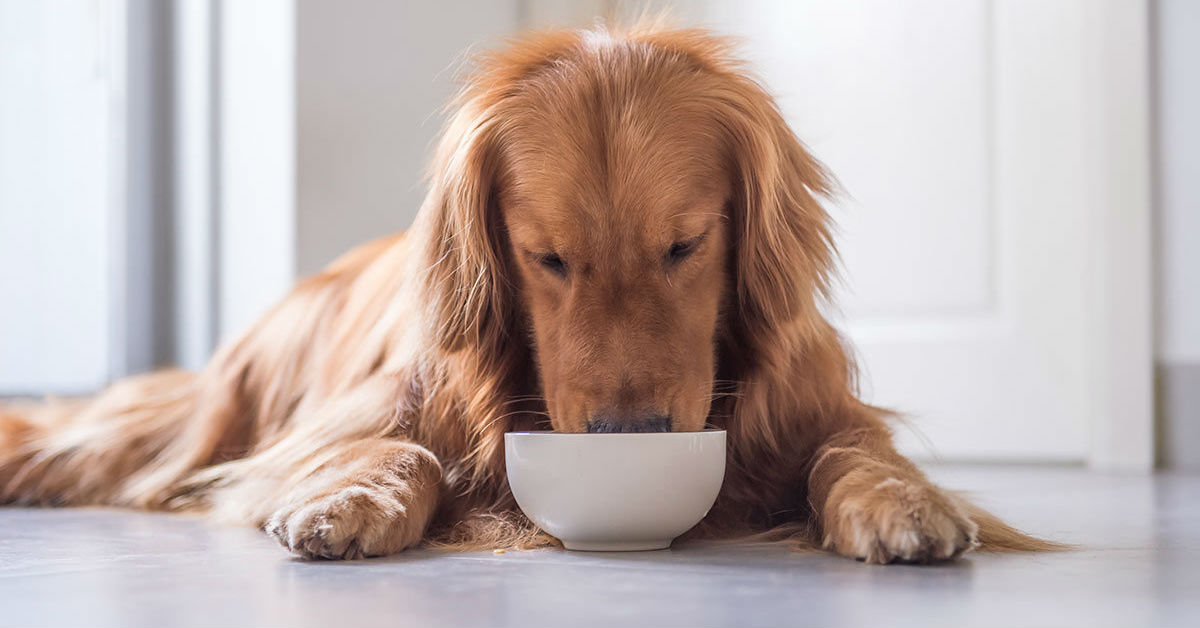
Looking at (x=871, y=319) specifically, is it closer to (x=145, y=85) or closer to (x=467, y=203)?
(x=467, y=203)

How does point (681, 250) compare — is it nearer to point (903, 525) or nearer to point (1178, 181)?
point (903, 525)

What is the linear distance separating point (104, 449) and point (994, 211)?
227 cm

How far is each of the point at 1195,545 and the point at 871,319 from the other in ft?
6.36

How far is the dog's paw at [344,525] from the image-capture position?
4.64 feet

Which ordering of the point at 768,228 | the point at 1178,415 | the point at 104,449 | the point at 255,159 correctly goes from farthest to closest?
the point at 255,159
the point at 1178,415
the point at 104,449
the point at 768,228

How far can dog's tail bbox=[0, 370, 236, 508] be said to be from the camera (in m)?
2.39

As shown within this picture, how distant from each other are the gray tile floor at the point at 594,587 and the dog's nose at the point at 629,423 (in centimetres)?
15

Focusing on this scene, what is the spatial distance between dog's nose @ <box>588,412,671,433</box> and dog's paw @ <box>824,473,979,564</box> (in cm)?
24

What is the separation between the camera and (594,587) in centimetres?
121

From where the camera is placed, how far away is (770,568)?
1345mm

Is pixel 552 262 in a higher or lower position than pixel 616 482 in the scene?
higher

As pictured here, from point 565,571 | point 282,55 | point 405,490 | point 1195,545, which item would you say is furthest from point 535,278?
point 282,55

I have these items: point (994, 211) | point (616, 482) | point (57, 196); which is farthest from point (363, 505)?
point (57, 196)

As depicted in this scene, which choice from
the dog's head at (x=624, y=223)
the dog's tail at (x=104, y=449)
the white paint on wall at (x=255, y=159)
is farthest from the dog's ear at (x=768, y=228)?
the white paint on wall at (x=255, y=159)
